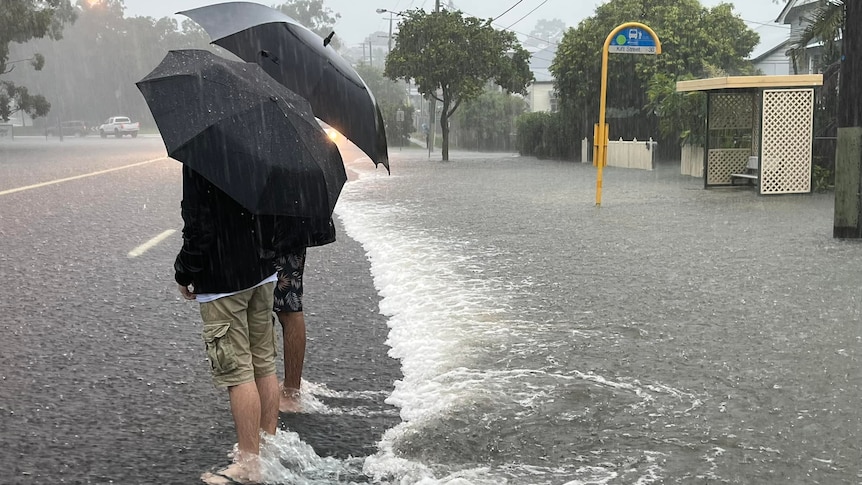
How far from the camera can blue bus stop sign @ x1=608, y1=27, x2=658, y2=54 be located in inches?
598

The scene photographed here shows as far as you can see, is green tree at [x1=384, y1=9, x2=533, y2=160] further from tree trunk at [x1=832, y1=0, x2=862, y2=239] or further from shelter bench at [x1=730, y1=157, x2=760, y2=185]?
tree trunk at [x1=832, y1=0, x2=862, y2=239]

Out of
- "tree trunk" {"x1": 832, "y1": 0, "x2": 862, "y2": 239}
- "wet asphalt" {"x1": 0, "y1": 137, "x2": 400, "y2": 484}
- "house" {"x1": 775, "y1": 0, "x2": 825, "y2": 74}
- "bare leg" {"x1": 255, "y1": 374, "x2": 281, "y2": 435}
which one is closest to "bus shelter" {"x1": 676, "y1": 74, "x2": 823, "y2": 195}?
"tree trunk" {"x1": 832, "y1": 0, "x2": 862, "y2": 239}

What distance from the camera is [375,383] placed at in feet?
16.8

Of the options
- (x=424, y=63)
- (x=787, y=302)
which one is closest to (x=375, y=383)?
(x=787, y=302)

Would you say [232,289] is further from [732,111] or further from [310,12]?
[310,12]

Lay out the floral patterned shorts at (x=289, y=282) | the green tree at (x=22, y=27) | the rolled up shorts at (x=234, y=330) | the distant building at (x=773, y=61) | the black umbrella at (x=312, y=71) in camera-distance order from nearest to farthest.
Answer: the rolled up shorts at (x=234, y=330), the black umbrella at (x=312, y=71), the floral patterned shorts at (x=289, y=282), the green tree at (x=22, y=27), the distant building at (x=773, y=61)

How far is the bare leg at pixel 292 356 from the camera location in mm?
Answer: 4531

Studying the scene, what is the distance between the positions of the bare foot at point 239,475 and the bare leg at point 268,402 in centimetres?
26

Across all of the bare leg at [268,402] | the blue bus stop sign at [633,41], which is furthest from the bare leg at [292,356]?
the blue bus stop sign at [633,41]

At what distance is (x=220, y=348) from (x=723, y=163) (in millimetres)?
18607

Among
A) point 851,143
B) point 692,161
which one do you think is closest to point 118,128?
point 692,161

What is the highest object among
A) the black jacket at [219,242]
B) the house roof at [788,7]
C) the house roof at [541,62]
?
the house roof at [541,62]

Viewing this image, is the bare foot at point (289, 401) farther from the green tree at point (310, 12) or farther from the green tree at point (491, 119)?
the green tree at point (310, 12)

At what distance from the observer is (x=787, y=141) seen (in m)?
17.5
